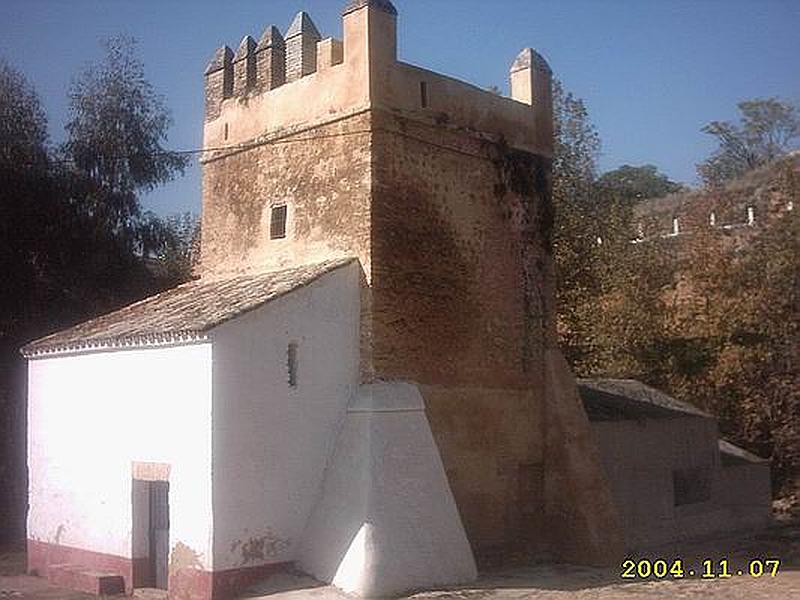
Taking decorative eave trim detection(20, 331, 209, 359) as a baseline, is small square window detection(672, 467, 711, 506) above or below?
below

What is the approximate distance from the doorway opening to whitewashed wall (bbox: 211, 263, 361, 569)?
1617 mm

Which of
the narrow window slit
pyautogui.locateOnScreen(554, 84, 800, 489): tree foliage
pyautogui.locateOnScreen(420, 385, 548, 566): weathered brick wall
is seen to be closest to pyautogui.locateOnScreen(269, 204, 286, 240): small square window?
the narrow window slit

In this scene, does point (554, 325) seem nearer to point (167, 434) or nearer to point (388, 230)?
point (388, 230)

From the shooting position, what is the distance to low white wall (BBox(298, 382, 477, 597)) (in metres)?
10.5

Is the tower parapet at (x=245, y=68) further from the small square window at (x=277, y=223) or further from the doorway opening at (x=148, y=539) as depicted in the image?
the doorway opening at (x=148, y=539)

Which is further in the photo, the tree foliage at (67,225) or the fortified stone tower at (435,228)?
the tree foliage at (67,225)

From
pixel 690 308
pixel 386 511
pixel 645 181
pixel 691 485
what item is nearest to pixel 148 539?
pixel 386 511

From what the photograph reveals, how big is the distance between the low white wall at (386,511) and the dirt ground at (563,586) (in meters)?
0.30

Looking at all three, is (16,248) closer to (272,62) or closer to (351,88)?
(272,62)

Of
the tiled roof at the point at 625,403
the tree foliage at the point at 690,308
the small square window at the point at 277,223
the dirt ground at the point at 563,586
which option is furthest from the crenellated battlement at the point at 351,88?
the tree foliage at the point at 690,308

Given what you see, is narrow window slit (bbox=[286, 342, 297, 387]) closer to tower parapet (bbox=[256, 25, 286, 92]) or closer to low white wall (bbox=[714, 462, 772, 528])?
tower parapet (bbox=[256, 25, 286, 92])

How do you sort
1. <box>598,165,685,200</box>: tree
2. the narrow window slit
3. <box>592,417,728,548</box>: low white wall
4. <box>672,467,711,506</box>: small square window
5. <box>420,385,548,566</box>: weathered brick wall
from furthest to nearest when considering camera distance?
<box>598,165,685,200</box>: tree, <box>672,467,711,506</box>: small square window, <box>592,417,728,548</box>: low white wall, <box>420,385,548,566</box>: weathered brick wall, the narrow window slit

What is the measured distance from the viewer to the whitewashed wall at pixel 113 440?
34.8 ft

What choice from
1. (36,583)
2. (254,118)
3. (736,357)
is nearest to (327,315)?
(254,118)
